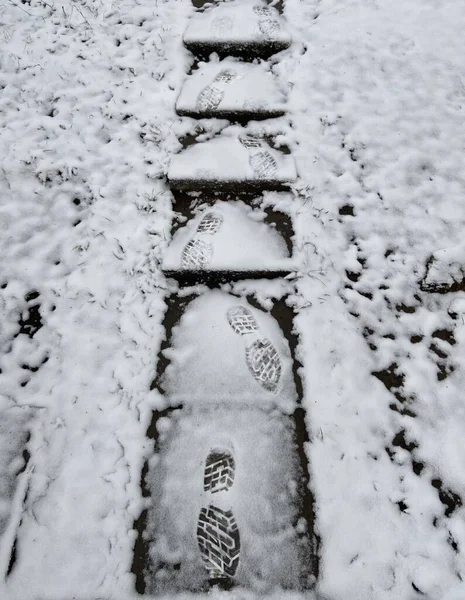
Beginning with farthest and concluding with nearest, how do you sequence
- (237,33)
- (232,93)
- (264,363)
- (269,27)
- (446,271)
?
(269,27) < (237,33) < (232,93) < (446,271) < (264,363)

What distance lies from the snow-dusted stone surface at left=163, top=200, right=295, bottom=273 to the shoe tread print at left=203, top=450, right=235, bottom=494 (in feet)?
2.59

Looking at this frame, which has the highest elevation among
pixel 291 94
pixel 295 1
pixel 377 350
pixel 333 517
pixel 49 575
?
pixel 295 1

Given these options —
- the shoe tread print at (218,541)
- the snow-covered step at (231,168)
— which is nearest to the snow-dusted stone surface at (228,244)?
the snow-covered step at (231,168)

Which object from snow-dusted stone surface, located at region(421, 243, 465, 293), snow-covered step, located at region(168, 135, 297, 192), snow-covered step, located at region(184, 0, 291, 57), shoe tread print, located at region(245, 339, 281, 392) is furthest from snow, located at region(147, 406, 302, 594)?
snow-covered step, located at region(184, 0, 291, 57)

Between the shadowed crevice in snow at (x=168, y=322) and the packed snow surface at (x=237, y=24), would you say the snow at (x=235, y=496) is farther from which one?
the packed snow surface at (x=237, y=24)

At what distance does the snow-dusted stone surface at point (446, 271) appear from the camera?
1.79 metres

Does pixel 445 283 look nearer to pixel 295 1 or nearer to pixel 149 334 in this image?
pixel 149 334

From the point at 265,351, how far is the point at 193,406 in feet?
1.21

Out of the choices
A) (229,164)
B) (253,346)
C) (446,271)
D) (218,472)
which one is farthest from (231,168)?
(218,472)

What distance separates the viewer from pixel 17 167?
7.25 ft

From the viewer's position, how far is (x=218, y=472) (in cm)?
138

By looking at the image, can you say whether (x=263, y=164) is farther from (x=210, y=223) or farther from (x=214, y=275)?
(x=214, y=275)

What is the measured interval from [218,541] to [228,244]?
1204 millimetres

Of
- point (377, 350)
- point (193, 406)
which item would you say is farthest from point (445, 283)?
point (193, 406)
